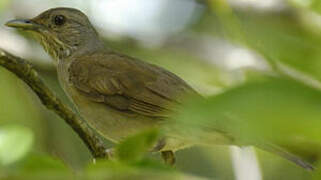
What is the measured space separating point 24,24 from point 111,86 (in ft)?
3.52

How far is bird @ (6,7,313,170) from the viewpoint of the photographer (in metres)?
4.04

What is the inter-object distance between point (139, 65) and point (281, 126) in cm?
372

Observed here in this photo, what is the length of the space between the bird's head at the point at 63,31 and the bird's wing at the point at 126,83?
482mm

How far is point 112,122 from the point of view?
4.35 metres

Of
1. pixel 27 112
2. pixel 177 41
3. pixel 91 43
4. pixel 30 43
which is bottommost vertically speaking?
pixel 27 112

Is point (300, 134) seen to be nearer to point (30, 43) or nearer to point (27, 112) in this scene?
point (27, 112)

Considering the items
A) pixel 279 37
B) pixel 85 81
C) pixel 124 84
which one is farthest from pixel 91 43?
pixel 279 37

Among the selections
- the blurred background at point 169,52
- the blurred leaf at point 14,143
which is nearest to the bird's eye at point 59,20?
the blurred background at point 169,52

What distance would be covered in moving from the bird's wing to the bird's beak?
48cm

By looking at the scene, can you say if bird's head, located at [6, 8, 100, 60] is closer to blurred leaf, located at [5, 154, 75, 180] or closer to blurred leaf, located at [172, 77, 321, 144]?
blurred leaf, located at [5, 154, 75, 180]

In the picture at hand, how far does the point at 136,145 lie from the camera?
1.07m

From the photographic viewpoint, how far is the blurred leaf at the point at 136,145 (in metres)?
1.03

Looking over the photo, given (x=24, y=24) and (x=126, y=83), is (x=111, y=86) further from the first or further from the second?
(x=24, y=24)

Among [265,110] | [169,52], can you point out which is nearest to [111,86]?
[169,52]
